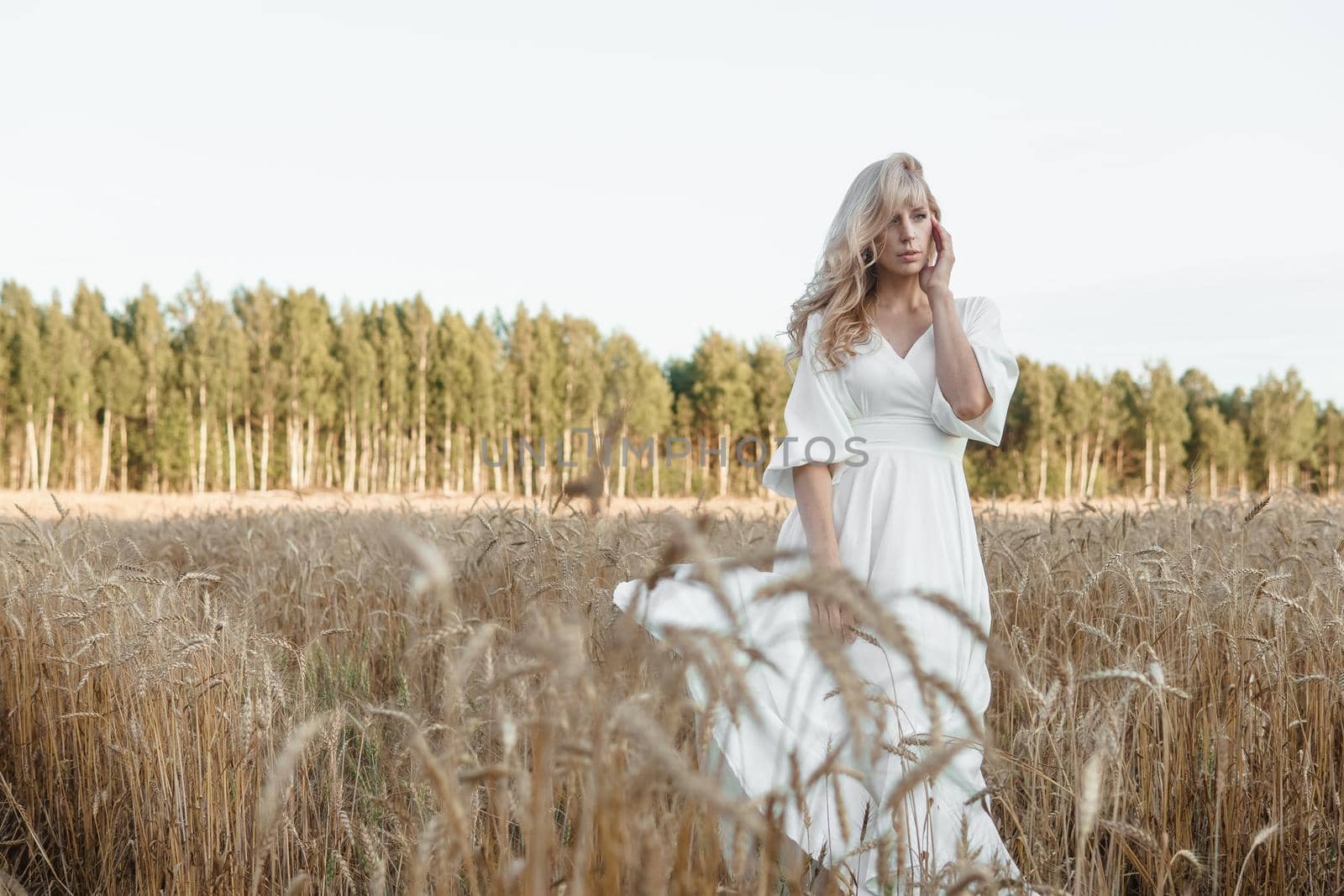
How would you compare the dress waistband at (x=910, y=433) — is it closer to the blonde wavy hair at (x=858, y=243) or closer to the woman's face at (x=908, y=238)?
the blonde wavy hair at (x=858, y=243)

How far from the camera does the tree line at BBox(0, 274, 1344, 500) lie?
117 ft

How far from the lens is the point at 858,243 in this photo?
2.55 metres

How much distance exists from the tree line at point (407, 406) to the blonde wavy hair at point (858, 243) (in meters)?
29.5

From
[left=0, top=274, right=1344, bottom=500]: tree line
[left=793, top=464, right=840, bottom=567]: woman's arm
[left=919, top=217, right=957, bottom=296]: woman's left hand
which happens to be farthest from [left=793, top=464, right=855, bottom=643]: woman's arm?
[left=0, top=274, right=1344, bottom=500]: tree line

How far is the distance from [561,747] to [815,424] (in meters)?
1.75

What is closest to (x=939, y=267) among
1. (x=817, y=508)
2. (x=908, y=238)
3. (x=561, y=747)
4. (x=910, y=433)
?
(x=908, y=238)

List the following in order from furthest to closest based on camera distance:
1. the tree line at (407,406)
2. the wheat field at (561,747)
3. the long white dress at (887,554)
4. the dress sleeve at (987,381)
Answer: the tree line at (407,406) → the dress sleeve at (987,381) → the long white dress at (887,554) → the wheat field at (561,747)

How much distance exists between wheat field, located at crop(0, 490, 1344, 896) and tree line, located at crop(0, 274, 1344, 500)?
2926 centimetres

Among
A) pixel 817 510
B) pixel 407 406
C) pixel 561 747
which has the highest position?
pixel 407 406

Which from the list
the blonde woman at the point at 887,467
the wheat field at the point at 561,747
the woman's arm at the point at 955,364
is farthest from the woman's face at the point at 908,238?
the wheat field at the point at 561,747

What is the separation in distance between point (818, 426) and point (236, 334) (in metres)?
37.5

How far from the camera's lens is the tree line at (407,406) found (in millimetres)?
35562

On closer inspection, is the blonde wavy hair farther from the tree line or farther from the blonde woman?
the tree line

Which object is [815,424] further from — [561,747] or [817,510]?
[561,747]
